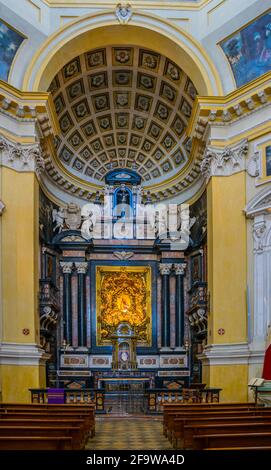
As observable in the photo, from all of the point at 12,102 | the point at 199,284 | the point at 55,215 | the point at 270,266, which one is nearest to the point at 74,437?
the point at 270,266

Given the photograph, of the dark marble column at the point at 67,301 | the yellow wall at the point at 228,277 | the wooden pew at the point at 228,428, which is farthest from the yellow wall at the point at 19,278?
the wooden pew at the point at 228,428

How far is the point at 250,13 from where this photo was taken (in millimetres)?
18672

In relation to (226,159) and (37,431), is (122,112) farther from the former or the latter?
(37,431)

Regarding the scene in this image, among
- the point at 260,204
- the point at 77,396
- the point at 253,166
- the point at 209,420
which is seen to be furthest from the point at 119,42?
the point at 209,420

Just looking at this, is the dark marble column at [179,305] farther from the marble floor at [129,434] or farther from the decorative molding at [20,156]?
the decorative molding at [20,156]

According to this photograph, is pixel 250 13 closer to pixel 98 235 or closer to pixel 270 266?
pixel 270 266

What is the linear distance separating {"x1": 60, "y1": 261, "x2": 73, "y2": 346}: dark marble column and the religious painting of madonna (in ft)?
33.7

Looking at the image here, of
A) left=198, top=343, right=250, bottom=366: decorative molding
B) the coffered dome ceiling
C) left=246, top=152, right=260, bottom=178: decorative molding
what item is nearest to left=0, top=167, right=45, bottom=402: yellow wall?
left=198, top=343, right=250, bottom=366: decorative molding

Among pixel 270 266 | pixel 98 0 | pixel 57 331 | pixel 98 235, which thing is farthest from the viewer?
pixel 98 235

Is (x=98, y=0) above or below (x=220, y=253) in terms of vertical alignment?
above

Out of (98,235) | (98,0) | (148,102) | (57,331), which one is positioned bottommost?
(57,331)

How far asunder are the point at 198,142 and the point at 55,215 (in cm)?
694

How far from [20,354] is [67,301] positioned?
758 centimetres

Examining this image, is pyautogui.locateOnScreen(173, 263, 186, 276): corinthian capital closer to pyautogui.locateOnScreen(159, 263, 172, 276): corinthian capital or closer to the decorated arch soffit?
pyautogui.locateOnScreen(159, 263, 172, 276): corinthian capital
